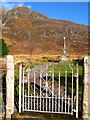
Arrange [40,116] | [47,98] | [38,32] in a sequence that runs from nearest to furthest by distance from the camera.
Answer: [40,116] → [47,98] → [38,32]

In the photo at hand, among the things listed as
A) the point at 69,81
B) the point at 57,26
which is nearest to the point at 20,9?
the point at 57,26

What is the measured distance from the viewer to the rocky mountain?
17.3 meters

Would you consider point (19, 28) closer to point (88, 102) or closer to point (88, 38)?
point (88, 38)

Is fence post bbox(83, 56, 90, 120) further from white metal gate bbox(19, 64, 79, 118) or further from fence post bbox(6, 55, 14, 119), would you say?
fence post bbox(6, 55, 14, 119)

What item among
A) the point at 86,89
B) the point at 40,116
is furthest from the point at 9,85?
the point at 86,89

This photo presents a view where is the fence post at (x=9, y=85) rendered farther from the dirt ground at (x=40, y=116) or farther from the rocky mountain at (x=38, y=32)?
the rocky mountain at (x=38, y=32)

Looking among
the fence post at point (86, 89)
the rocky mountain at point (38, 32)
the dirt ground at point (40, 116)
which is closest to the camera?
the fence post at point (86, 89)

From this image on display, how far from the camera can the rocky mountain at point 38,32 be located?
17.3 meters

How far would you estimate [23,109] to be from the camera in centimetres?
229

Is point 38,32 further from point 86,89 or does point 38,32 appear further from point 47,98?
point 86,89

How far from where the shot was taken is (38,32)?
2209 centimetres

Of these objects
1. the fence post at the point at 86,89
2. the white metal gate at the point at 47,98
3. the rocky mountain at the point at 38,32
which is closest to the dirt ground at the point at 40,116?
the white metal gate at the point at 47,98

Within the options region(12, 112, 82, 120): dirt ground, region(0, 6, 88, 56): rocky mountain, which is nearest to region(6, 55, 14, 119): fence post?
region(12, 112, 82, 120): dirt ground

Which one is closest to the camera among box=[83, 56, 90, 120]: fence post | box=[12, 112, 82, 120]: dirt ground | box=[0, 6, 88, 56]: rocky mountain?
box=[83, 56, 90, 120]: fence post
